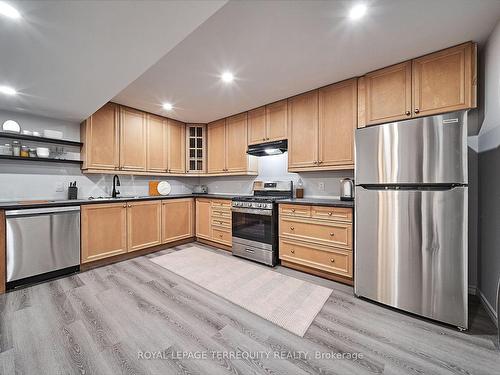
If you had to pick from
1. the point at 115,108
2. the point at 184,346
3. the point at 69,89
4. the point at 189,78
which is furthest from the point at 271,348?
the point at 115,108

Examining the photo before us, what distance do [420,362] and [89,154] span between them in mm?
4145

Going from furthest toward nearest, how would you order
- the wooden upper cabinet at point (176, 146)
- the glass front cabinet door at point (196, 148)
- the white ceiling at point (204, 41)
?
the glass front cabinet door at point (196, 148)
the wooden upper cabinet at point (176, 146)
the white ceiling at point (204, 41)

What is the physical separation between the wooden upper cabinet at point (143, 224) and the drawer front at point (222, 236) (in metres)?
0.92

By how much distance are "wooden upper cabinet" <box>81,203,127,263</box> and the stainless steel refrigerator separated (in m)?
3.12

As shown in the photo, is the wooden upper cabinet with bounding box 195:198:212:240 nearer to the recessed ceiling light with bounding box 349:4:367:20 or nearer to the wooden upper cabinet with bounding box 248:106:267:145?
the wooden upper cabinet with bounding box 248:106:267:145

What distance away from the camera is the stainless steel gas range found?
9.53ft

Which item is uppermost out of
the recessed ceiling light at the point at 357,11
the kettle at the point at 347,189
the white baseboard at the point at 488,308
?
the recessed ceiling light at the point at 357,11

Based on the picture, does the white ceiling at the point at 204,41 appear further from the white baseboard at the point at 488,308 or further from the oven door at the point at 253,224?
the white baseboard at the point at 488,308

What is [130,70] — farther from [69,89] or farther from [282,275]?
[282,275]

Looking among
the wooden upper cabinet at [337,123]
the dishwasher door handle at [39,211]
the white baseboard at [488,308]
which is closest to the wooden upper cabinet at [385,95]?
the wooden upper cabinet at [337,123]

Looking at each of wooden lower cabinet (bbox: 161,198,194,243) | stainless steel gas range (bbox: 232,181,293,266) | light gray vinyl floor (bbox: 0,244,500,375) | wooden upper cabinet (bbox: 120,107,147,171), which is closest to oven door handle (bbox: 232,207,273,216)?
stainless steel gas range (bbox: 232,181,293,266)

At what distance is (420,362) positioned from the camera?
1.32m

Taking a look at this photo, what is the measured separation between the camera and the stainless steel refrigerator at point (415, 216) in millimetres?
1613

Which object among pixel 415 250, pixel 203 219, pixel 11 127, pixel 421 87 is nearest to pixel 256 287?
pixel 415 250
